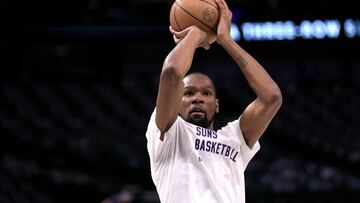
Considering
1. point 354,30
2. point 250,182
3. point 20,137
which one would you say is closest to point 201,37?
point 250,182

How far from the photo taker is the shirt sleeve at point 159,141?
12.6 ft

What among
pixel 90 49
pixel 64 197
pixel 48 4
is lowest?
pixel 64 197

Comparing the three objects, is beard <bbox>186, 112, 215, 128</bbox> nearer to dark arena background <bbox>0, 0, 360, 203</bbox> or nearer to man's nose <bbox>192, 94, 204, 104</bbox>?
man's nose <bbox>192, 94, 204, 104</bbox>

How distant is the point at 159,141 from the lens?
3832 millimetres

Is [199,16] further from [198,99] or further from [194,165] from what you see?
[194,165]

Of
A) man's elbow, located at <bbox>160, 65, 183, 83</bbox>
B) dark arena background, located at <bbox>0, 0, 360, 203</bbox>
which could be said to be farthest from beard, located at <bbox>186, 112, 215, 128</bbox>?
dark arena background, located at <bbox>0, 0, 360, 203</bbox>

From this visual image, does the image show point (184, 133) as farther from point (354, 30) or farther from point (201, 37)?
point (354, 30)

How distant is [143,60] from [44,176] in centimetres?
1018

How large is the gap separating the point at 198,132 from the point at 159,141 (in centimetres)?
26

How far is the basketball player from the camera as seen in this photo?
3.75 m

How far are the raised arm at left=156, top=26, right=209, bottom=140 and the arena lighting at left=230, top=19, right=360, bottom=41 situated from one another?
13984mm

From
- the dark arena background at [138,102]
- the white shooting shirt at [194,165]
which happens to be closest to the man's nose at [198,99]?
the white shooting shirt at [194,165]

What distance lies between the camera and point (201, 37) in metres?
3.96

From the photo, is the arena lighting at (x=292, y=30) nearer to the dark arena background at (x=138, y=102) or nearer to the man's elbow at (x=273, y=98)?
the dark arena background at (x=138, y=102)
